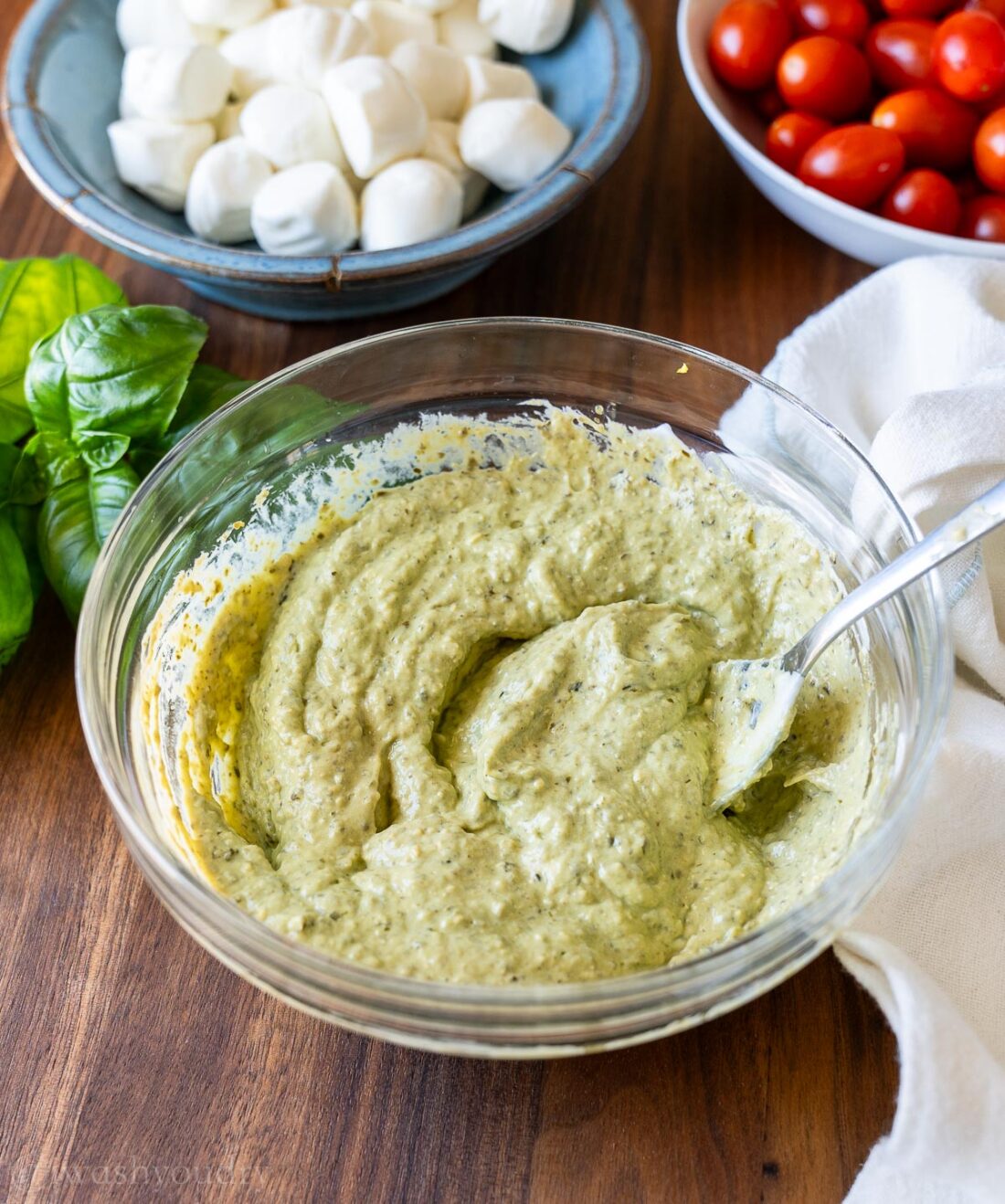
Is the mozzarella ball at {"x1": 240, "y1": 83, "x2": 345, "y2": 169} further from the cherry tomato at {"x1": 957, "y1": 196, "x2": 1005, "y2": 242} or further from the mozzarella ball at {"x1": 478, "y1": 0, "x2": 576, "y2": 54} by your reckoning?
the cherry tomato at {"x1": 957, "y1": 196, "x2": 1005, "y2": 242}

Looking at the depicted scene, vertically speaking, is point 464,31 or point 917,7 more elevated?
point 917,7

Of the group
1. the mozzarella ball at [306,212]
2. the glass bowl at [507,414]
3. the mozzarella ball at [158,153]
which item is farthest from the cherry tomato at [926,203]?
the mozzarella ball at [158,153]

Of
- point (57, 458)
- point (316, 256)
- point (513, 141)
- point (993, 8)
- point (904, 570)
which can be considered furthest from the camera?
point (993, 8)

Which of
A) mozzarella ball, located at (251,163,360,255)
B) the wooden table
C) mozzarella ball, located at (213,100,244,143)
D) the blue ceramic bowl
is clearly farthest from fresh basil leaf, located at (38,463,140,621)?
mozzarella ball, located at (213,100,244,143)

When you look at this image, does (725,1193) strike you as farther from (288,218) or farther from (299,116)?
(299,116)

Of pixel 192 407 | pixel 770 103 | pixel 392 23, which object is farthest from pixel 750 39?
pixel 192 407

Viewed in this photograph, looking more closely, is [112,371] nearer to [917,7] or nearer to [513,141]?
[513,141]

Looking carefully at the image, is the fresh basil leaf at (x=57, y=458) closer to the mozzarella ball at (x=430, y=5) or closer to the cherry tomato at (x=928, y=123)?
the mozzarella ball at (x=430, y=5)
